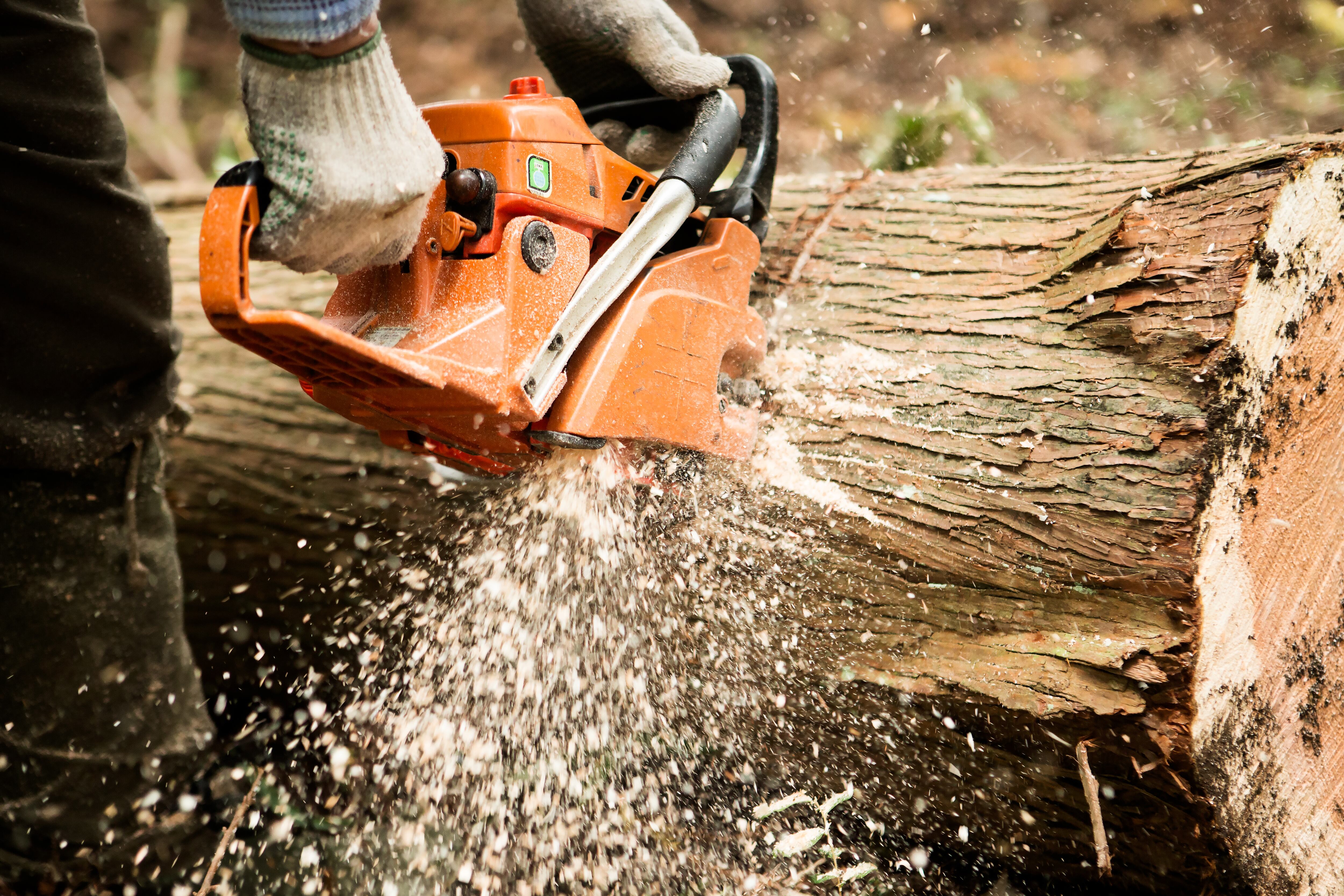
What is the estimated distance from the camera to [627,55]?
1.81 meters

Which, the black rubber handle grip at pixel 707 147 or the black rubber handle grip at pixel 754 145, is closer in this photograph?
the black rubber handle grip at pixel 707 147

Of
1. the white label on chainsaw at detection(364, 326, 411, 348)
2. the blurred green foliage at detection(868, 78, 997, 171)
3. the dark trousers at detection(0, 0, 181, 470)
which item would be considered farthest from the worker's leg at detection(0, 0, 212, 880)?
the blurred green foliage at detection(868, 78, 997, 171)

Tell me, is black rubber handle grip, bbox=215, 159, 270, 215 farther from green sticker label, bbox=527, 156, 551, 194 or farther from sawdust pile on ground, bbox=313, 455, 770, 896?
sawdust pile on ground, bbox=313, 455, 770, 896

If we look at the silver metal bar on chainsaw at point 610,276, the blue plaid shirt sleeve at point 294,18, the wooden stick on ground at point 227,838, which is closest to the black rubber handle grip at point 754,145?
the silver metal bar on chainsaw at point 610,276

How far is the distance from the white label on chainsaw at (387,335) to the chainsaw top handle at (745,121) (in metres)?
0.75

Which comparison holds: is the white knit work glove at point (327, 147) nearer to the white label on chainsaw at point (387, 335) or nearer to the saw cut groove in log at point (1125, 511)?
the white label on chainsaw at point (387, 335)

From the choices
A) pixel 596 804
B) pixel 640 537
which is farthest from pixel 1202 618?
pixel 596 804

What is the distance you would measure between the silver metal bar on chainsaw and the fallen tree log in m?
0.52

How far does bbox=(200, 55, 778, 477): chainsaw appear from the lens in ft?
4.65

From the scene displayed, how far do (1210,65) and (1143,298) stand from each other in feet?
15.2

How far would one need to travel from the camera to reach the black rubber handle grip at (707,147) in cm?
172

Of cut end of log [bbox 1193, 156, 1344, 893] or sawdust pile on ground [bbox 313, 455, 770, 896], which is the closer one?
cut end of log [bbox 1193, 156, 1344, 893]

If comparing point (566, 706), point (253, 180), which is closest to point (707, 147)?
point (253, 180)

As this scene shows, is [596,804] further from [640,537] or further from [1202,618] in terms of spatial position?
[1202,618]
